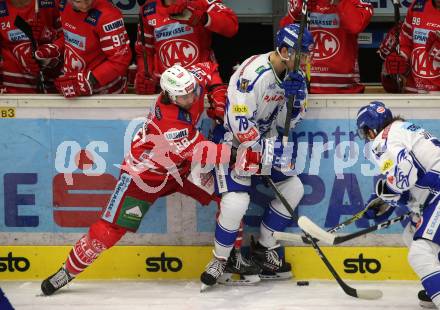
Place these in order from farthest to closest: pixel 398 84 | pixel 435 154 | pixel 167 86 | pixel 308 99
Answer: pixel 398 84, pixel 308 99, pixel 167 86, pixel 435 154

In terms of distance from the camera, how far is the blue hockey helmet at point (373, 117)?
552cm

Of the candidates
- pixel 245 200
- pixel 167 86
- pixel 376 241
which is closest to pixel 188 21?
pixel 167 86

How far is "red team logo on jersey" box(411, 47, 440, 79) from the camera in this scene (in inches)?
250

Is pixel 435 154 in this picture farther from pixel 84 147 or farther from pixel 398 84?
pixel 84 147

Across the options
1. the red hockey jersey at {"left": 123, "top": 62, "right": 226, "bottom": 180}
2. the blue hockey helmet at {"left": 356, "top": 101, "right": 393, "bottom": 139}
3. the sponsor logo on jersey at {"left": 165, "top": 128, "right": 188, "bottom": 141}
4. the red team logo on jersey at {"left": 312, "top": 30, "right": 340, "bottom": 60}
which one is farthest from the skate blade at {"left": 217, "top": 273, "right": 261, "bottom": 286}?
the red team logo on jersey at {"left": 312, "top": 30, "right": 340, "bottom": 60}

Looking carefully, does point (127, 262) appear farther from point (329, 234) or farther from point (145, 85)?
point (329, 234)

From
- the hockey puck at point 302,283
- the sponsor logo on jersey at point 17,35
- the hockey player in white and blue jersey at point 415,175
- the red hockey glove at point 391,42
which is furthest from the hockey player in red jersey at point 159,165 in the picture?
the red hockey glove at point 391,42

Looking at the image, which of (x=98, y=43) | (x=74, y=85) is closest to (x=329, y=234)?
(x=74, y=85)

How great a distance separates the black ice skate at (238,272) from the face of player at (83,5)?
62.4 inches

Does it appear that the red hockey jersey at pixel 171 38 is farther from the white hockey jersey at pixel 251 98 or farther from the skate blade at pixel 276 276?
the skate blade at pixel 276 276

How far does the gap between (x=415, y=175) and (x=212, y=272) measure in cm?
130

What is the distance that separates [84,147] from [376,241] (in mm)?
1695

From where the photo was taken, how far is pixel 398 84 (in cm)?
658

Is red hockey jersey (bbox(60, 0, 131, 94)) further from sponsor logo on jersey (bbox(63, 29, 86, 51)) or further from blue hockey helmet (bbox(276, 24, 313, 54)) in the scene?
blue hockey helmet (bbox(276, 24, 313, 54))
